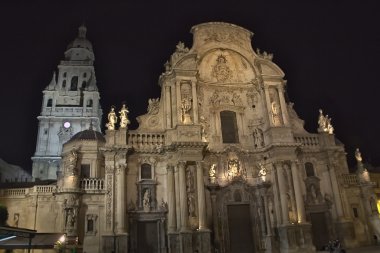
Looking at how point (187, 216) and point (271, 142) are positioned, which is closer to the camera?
point (187, 216)

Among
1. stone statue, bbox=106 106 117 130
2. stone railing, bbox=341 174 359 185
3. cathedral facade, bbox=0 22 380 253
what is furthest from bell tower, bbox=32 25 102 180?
stone railing, bbox=341 174 359 185

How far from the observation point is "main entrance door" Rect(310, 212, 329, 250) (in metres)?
22.9

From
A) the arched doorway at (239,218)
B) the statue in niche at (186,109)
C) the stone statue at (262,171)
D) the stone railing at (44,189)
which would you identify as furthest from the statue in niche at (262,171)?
the stone railing at (44,189)

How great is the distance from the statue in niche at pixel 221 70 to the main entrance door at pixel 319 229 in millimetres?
12078

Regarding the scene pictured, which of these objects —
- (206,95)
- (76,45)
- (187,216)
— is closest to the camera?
(187,216)

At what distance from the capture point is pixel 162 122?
2369 centimetres

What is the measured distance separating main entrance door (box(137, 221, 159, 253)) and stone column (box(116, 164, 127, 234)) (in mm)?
1334

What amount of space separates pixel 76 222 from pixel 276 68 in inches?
728

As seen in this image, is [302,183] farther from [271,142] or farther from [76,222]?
[76,222]

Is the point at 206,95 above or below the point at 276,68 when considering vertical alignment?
below

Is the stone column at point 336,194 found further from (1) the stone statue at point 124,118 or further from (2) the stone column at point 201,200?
(1) the stone statue at point 124,118

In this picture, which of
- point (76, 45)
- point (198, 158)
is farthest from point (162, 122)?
point (76, 45)

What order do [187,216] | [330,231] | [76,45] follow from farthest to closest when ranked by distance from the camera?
[76,45]
[330,231]
[187,216]

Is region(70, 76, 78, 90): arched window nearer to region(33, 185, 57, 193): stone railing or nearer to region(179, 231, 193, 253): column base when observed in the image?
region(33, 185, 57, 193): stone railing
